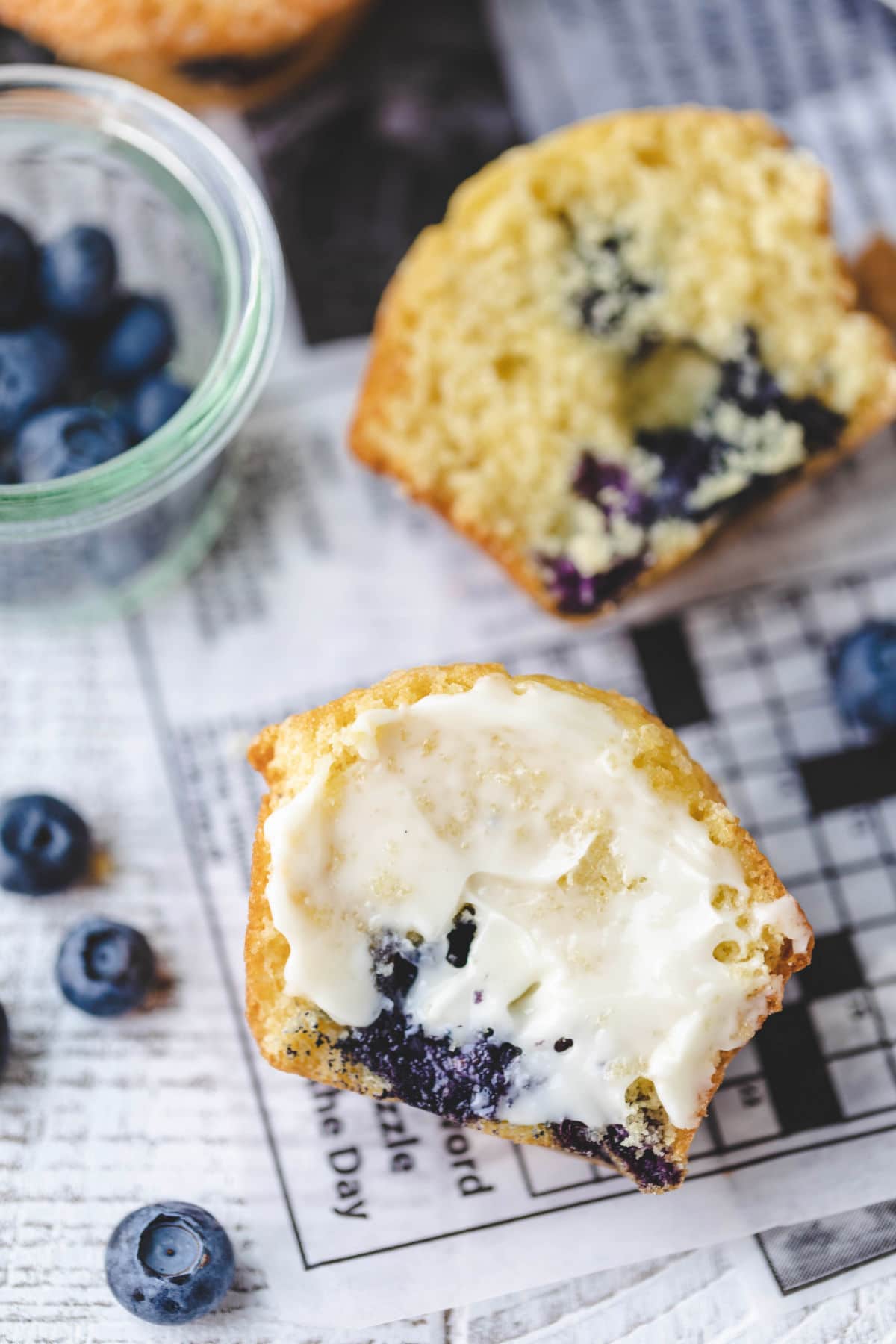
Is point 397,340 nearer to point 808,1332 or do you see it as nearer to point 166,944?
point 166,944

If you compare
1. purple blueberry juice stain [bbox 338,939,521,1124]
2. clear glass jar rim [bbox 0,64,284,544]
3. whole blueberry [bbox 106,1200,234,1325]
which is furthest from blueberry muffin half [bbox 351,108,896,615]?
whole blueberry [bbox 106,1200,234,1325]

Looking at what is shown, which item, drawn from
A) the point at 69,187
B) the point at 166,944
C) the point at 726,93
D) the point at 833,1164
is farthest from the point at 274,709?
the point at 726,93

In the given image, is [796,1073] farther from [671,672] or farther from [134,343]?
[134,343]

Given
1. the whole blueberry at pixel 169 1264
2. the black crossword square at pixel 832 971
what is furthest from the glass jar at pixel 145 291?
the black crossword square at pixel 832 971

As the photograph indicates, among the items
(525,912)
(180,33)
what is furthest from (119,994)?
(180,33)

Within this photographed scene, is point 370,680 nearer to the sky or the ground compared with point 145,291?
nearer to the ground
